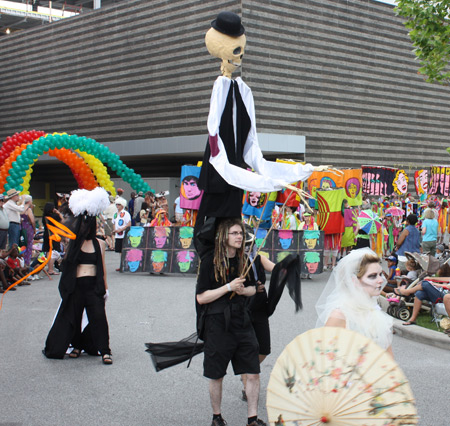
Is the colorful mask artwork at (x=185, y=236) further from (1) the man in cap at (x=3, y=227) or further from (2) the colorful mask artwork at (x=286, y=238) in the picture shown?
(1) the man in cap at (x=3, y=227)

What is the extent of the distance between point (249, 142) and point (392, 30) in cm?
2692

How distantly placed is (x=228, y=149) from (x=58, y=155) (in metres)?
19.5

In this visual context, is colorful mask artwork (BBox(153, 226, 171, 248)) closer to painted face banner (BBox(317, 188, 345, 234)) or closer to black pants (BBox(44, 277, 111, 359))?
→ painted face banner (BBox(317, 188, 345, 234))

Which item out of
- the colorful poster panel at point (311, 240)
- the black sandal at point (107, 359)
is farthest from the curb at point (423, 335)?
the colorful poster panel at point (311, 240)

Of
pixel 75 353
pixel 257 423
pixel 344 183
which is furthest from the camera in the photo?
pixel 344 183

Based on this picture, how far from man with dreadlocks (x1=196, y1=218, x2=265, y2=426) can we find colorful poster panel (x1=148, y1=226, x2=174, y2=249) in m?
9.58

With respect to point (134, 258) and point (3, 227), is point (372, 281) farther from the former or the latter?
point (134, 258)

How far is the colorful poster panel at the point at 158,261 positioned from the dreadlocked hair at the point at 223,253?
31.5 feet

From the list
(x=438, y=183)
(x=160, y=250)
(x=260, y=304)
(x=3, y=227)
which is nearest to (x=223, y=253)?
(x=260, y=304)

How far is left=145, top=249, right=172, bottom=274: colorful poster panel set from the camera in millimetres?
14367

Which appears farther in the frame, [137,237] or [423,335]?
[137,237]

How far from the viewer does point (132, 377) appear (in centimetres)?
634

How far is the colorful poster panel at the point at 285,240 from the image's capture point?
46.1 ft

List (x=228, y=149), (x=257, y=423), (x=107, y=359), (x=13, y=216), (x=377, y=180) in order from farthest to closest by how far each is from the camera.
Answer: (x=377, y=180), (x=13, y=216), (x=107, y=359), (x=228, y=149), (x=257, y=423)
